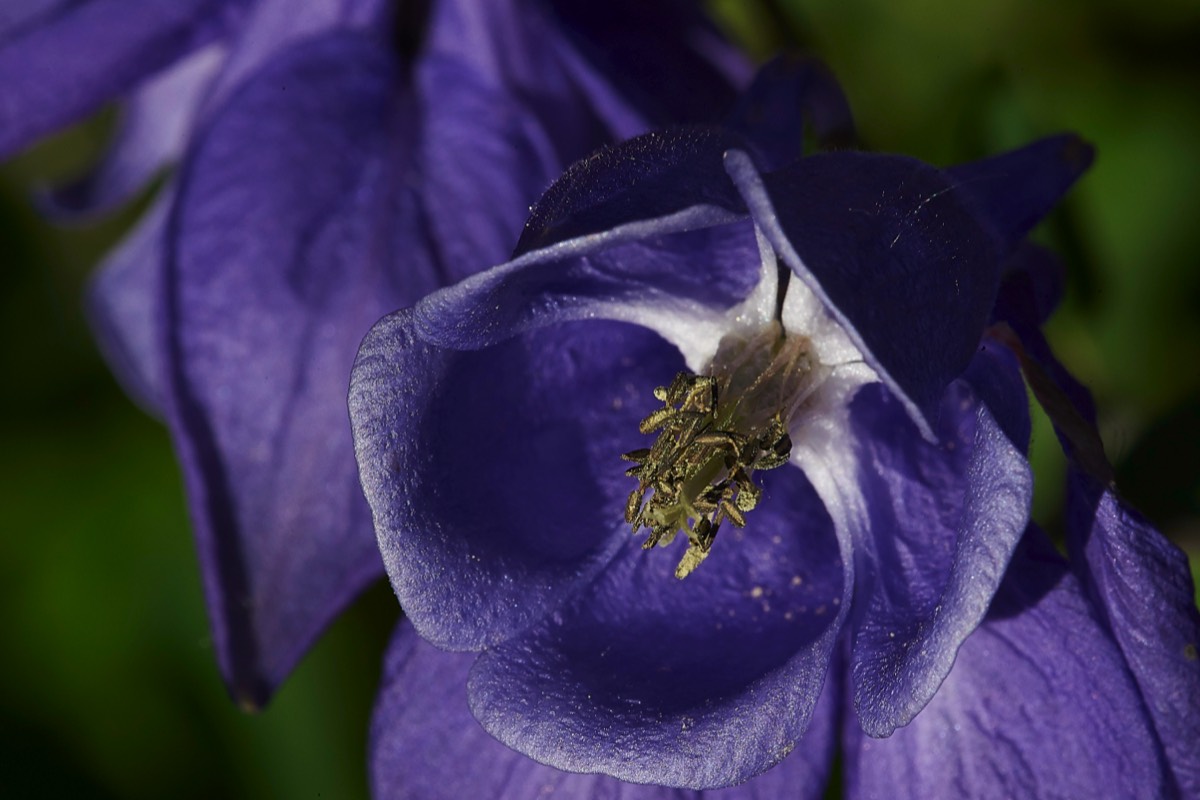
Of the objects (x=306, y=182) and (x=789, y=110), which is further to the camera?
(x=306, y=182)

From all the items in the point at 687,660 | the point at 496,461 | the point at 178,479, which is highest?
the point at 496,461

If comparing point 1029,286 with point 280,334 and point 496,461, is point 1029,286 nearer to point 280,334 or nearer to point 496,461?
point 496,461

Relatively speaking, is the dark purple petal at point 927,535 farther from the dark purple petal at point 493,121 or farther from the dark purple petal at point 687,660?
the dark purple petal at point 493,121

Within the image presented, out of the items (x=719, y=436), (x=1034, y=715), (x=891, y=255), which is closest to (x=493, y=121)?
(x=719, y=436)

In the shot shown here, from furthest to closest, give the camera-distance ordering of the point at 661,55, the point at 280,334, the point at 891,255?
1. the point at 661,55
2. the point at 280,334
3. the point at 891,255

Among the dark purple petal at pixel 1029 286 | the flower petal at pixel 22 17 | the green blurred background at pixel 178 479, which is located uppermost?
the flower petal at pixel 22 17

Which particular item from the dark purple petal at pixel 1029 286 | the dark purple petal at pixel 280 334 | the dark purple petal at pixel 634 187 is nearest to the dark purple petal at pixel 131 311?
the dark purple petal at pixel 280 334

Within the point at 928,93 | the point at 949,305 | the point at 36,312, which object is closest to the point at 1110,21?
the point at 928,93

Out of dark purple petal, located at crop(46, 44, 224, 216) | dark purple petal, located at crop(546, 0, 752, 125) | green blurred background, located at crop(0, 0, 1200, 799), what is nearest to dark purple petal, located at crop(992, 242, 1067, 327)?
dark purple petal, located at crop(546, 0, 752, 125)

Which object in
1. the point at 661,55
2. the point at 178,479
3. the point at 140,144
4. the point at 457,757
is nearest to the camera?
the point at 457,757
